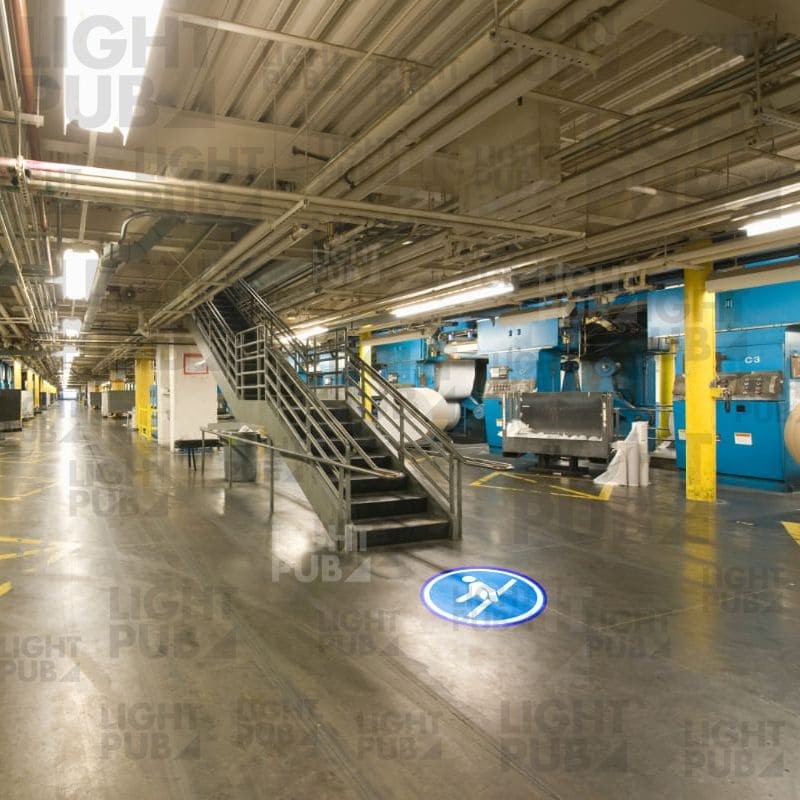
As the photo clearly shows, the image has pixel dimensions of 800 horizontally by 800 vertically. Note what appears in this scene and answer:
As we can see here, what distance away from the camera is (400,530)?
6.01 meters

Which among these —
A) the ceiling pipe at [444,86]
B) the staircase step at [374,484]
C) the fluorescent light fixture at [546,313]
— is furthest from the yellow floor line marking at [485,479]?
the ceiling pipe at [444,86]

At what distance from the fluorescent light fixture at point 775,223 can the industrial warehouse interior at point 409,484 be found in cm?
4

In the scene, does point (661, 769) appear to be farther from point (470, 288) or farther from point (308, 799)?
point (470, 288)

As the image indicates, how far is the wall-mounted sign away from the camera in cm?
1480

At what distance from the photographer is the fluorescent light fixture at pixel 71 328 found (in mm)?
12469

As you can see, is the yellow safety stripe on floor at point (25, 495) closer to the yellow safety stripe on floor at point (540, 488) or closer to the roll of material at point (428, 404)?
the yellow safety stripe on floor at point (540, 488)

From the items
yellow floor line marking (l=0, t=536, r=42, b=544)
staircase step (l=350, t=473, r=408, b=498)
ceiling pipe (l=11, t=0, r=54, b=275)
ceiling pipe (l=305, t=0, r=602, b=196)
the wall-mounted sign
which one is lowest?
yellow floor line marking (l=0, t=536, r=42, b=544)

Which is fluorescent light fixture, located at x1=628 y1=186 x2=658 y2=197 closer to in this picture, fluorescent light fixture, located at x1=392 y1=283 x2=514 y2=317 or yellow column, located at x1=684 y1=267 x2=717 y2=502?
fluorescent light fixture, located at x1=392 y1=283 x2=514 y2=317

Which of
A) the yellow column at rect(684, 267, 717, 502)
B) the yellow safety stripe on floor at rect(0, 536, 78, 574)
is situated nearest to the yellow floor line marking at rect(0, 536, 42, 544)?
the yellow safety stripe on floor at rect(0, 536, 78, 574)

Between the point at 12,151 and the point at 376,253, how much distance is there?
4.12 m

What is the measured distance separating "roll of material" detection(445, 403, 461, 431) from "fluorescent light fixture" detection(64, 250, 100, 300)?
33.8 ft

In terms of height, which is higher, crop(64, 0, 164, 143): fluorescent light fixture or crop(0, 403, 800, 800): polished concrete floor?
crop(64, 0, 164, 143): fluorescent light fixture

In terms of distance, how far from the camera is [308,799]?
2.22 meters

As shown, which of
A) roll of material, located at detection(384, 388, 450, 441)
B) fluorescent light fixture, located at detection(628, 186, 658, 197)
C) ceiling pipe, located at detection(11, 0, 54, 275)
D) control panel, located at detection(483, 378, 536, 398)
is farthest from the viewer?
roll of material, located at detection(384, 388, 450, 441)
